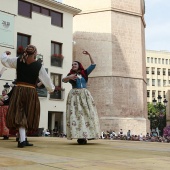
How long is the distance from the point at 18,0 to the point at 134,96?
12420mm

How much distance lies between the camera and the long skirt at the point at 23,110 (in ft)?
18.4

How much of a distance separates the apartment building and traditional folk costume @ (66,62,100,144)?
71910mm

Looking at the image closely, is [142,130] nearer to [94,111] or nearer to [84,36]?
[84,36]

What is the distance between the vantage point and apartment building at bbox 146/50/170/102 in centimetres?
7862

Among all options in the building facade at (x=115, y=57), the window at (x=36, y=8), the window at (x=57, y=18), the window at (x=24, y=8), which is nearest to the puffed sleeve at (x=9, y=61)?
the window at (x=24, y=8)

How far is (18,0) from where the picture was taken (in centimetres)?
2447

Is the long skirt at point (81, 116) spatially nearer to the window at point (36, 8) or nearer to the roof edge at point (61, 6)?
the window at point (36, 8)

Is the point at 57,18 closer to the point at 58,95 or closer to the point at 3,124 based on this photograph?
the point at 58,95

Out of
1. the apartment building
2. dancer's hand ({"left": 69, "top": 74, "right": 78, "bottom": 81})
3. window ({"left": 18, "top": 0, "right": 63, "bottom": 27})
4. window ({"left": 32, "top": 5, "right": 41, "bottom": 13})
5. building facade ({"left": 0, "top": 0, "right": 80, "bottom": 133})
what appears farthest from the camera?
the apartment building

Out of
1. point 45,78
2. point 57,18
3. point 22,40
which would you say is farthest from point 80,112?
point 57,18

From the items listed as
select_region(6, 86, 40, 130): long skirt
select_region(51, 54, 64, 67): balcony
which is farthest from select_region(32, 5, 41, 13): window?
select_region(6, 86, 40, 130): long skirt

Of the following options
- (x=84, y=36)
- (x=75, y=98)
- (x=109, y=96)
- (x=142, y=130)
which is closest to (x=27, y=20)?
(x=84, y=36)

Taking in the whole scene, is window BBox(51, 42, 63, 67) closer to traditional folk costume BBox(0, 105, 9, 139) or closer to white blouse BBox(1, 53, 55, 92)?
traditional folk costume BBox(0, 105, 9, 139)

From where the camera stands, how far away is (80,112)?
22.4 feet
